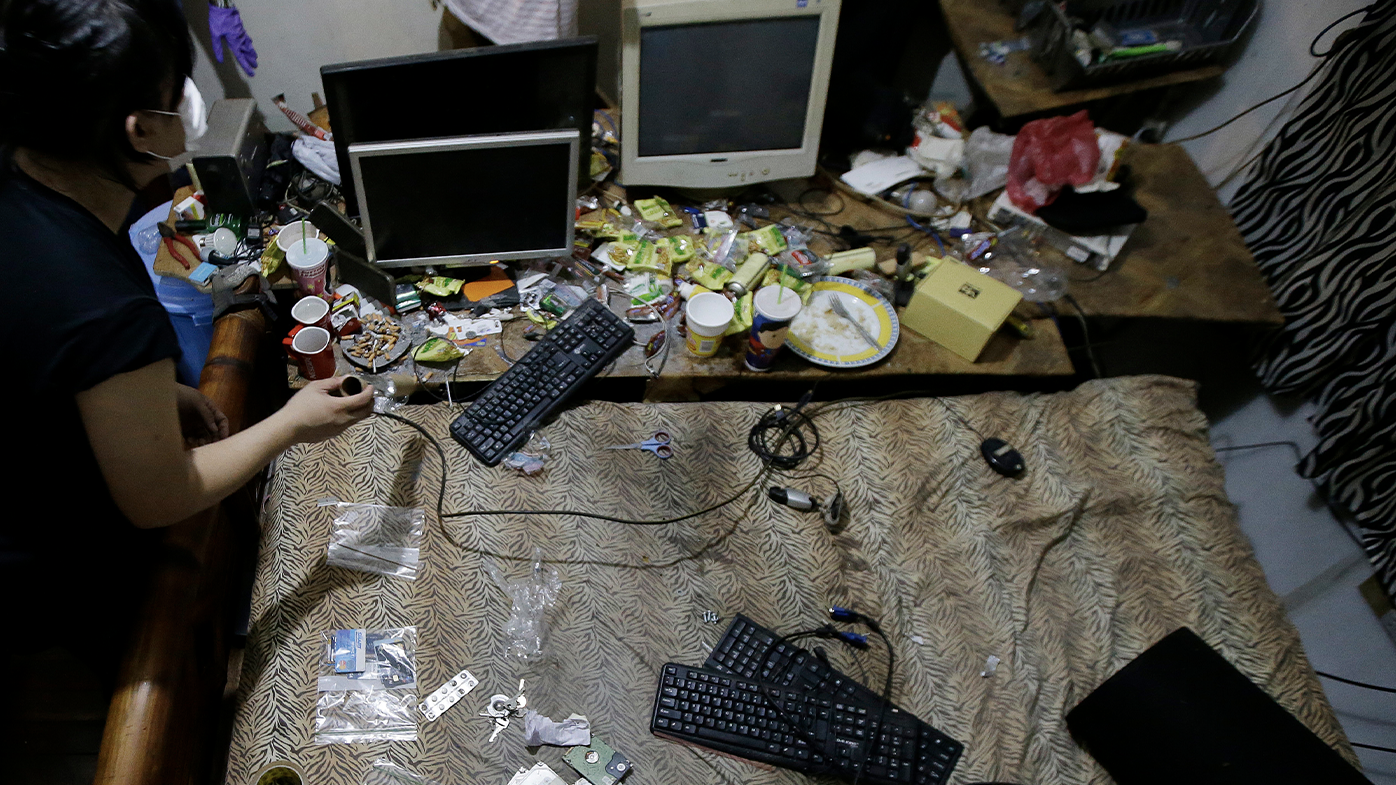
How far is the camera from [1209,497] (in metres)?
1.73

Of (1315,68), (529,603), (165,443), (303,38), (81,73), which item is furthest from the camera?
(303,38)

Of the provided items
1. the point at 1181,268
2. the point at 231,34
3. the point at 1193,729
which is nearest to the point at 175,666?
the point at 1193,729

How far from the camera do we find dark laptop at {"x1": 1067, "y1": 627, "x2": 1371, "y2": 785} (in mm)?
1323

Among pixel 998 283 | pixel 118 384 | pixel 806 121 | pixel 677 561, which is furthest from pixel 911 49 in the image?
pixel 118 384

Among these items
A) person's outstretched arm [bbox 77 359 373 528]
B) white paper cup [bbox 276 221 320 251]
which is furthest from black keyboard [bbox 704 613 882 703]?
white paper cup [bbox 276 221 320 251]

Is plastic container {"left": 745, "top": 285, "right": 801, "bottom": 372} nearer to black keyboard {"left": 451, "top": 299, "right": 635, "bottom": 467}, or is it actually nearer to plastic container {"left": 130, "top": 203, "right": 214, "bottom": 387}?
black keyboard {"left": 451, "top": 299, "right": 635, "bottom": 467}

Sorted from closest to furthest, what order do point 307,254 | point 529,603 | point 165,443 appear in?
point 165,443, point 529,603, point 307,254

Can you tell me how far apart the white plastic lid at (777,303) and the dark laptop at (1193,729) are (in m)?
0.94

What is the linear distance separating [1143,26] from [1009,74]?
1.33ft

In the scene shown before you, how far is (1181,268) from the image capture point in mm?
2098

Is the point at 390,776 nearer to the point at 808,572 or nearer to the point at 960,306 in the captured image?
the point at 808,572

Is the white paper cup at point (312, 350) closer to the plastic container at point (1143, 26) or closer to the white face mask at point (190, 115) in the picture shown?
the white face mask at point (190, 115)

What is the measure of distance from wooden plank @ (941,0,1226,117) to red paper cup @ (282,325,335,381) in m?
1.91

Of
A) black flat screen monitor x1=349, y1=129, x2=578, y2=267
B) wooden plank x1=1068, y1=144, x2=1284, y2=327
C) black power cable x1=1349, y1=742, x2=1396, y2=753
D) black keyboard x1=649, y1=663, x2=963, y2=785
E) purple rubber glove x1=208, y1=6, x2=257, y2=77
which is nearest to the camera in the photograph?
black keyboard x1=649, y1=663, x2=963, y2=785
